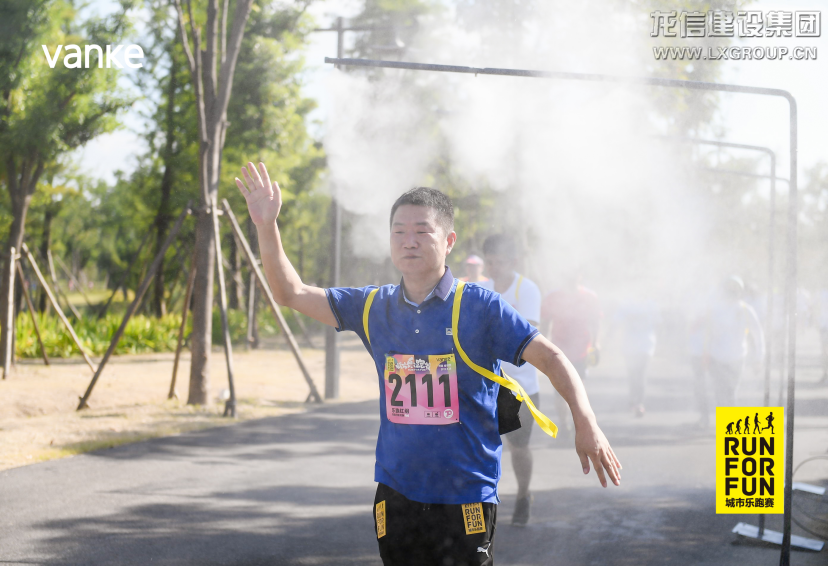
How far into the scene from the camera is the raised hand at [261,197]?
2.46 meters

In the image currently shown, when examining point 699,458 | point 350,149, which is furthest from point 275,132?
point 699,458

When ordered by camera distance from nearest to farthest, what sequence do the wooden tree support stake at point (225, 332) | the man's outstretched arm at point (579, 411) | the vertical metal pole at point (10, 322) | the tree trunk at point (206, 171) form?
the man's outstretched arm at point (579, 411) → the wooden tree support stake at point (225, 332) → the tree trunk at point (206, 171) → the vertical metal pole at point (10, 322)

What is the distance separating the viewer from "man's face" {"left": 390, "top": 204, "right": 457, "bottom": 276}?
237 centimetres

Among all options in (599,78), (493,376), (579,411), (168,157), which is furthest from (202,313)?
(168,157)

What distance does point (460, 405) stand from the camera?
2322 mm

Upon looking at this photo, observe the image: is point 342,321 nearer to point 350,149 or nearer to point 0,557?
point 0,557

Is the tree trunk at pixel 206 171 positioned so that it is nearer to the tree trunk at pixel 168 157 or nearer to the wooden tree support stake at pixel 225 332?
the wooden tree support stake at pixel 225 332

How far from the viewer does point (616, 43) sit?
7.75 metres

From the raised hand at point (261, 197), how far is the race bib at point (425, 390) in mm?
627

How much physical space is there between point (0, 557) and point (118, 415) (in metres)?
4.54

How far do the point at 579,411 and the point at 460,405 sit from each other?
1.23 feet

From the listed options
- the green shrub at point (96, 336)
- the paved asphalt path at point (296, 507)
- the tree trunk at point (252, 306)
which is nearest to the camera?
the paved asphalt path at point (296, 507)

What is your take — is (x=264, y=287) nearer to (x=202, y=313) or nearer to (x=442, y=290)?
(x=202, y=313)

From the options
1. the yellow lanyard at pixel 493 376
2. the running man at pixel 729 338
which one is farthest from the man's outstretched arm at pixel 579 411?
the running man at pixel 729 338
